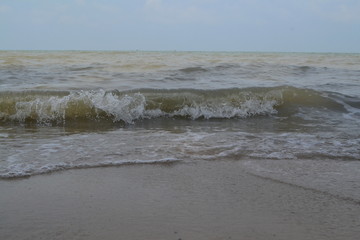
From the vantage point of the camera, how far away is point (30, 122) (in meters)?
5.97

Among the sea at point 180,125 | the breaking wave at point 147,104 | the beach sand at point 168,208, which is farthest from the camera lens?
the breaking wave at point 147,104

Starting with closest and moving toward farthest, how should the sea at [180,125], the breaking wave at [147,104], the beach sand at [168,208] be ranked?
the beach sand at [168,208] → the sea at [180,125] → the breaking wave at [147,104]

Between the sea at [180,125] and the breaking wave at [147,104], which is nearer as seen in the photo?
the sea at [180,125]

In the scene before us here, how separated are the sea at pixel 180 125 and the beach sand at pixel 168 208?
291 millimetres

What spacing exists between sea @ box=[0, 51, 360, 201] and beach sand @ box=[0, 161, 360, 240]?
291mm

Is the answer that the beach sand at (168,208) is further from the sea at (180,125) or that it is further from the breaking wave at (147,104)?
the breaking wave at (147,104)

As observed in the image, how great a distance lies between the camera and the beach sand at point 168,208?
2.09 metres

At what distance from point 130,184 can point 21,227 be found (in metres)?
0.97

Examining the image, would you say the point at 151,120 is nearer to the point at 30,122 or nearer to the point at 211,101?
the point at 211,101

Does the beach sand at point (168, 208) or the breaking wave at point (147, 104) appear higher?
the breaking wave at point (147, 104)

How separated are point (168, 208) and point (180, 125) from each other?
342cm

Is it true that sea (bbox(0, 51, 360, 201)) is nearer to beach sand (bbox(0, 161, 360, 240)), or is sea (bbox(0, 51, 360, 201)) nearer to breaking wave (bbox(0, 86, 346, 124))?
breaking wave (bbox(0, 86, 346, 124))

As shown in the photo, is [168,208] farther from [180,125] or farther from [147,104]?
[147,104]

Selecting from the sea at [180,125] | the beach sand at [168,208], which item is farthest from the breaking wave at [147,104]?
the beach sand at [168,208]
